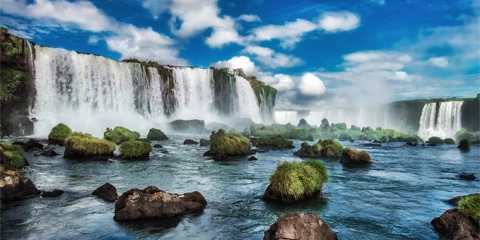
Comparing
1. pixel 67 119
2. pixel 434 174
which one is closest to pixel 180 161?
pixel 434 174

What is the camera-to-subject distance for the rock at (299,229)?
28.6ft

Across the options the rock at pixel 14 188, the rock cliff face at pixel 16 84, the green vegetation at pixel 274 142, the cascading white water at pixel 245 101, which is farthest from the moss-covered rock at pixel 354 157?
the cascading white water at pixel 245 101

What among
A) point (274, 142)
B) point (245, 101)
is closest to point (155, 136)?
point (274, 142)

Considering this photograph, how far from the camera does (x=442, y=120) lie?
84.5 metres

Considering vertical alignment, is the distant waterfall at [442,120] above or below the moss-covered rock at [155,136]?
above

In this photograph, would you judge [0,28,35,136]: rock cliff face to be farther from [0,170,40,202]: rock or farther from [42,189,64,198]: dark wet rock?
[42,189,64,198]: dark wet rock

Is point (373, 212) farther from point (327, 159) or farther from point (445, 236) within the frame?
point (327, 159)

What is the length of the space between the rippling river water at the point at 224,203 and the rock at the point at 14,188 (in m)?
0.59

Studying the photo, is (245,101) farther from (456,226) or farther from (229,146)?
(456,226)

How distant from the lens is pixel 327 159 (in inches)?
1217

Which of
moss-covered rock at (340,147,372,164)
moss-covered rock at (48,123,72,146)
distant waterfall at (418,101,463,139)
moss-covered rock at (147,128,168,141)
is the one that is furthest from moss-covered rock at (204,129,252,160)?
distant waterfall at (418,101,463,139)

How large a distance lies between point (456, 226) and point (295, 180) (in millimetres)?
6120

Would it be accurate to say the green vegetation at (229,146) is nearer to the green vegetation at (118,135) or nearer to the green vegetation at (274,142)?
the green vegetation at (274,142)

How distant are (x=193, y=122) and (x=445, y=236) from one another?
63.6 meters
